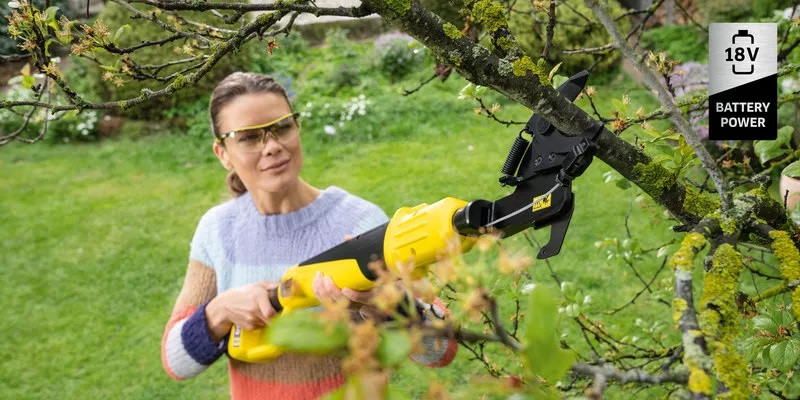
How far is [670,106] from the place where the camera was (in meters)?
1.34

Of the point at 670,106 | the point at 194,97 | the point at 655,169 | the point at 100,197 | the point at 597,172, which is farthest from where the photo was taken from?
the point at 194,97

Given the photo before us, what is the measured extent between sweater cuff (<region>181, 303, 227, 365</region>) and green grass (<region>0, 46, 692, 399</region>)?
117cm

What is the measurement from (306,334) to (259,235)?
2.03 metres

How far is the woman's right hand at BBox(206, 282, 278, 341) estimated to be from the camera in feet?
6.64

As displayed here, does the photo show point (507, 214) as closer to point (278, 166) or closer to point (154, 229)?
point (278, 166)

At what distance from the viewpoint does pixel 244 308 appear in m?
2.07

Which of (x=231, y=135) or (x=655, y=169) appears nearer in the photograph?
(x=655, y=169)

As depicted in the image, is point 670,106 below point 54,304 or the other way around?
the other way around

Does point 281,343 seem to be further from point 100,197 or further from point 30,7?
point 100,197

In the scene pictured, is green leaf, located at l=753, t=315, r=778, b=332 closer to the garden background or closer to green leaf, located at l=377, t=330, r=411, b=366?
the garden background

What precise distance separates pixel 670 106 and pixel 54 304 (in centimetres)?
555

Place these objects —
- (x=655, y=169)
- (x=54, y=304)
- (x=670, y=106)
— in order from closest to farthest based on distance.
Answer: (x=655, y=169) < (x=670, y=106) < (x=54, y=304)

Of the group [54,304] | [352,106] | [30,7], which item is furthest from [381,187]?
[30,7]

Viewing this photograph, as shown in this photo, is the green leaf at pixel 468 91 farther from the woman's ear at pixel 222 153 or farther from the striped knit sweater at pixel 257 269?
the woman's ear at pixel 222 153
